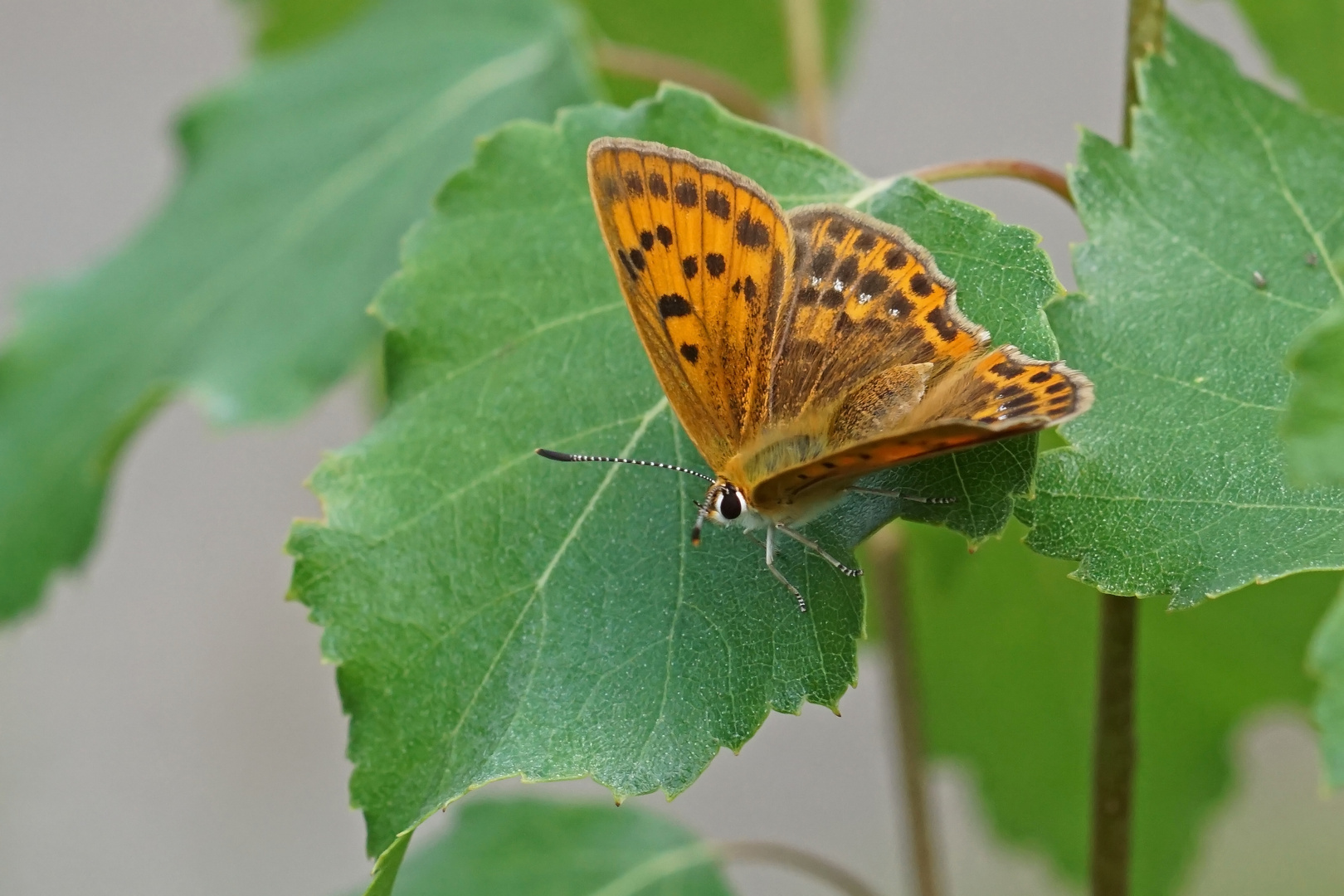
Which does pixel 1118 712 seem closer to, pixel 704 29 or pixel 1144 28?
pixel 1144 28

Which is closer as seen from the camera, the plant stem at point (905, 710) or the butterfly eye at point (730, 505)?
the butterfly eye at point (730, 505)

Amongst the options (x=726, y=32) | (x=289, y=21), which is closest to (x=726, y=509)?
(x=726, y=32)

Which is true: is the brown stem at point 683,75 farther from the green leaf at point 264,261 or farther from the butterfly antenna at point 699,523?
the butterfly antenna at point 699,523

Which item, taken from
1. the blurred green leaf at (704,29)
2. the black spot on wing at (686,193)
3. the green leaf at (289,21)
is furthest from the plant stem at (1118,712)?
the green leaf at (289,21)

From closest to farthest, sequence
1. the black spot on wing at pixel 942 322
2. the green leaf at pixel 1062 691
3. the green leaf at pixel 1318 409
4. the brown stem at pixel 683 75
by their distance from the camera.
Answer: the green leaf at pixel 1318 409 → the black spot on wing at pixel 942 322 → the brown stem at pixel 683 75 → the green leaf at pixel 1062 691

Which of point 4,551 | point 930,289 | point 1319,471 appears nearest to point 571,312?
point 930,289

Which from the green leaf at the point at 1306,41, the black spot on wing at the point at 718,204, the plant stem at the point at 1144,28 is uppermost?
the plant stem at the point at 1144,28
